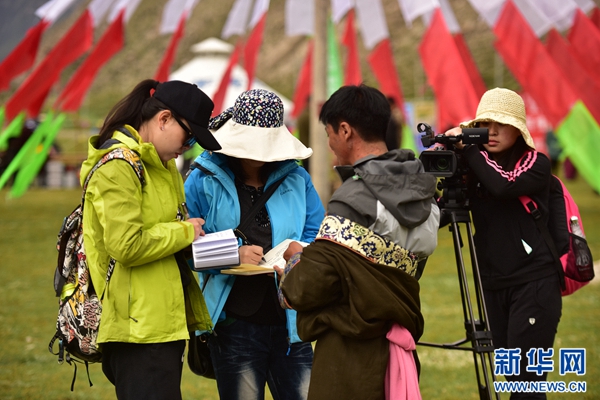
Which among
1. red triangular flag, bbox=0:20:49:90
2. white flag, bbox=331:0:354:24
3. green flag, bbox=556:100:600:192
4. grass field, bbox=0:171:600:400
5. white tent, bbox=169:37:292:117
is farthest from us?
white tent, bbox=169:37:292:117

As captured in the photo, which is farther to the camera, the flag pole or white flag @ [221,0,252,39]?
the flag pole

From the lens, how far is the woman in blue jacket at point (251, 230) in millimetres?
3219

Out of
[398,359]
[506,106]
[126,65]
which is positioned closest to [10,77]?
[506,106]

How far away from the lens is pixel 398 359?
8.99 ft

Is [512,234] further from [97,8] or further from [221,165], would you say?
[97,8]

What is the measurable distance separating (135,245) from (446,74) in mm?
5025

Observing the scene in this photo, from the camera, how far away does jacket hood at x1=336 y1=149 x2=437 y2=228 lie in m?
2.66

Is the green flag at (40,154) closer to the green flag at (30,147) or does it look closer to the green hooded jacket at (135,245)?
the green flag at (30,147)

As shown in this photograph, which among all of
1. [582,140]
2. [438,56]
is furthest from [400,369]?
[438,56]

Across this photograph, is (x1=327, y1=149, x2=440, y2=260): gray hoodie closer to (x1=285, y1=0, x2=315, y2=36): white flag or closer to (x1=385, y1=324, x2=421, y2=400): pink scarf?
(x1=385, y1=324, x2=421, y2=400): pink scarf

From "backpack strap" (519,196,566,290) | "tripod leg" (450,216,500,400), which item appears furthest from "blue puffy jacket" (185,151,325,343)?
"backpack strap" (519,196,566,290)

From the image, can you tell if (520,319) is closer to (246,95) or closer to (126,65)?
(246,95)

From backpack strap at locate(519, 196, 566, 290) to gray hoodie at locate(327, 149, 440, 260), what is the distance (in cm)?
106

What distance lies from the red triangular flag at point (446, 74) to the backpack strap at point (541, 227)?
314cm
